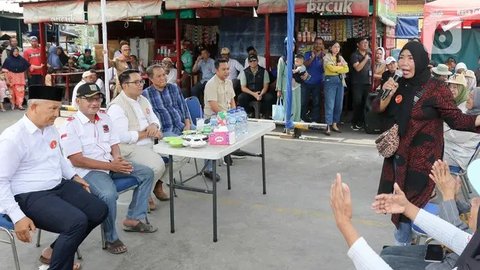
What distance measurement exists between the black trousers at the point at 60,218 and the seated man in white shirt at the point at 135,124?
1.08m

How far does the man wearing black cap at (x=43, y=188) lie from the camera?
3.06 m

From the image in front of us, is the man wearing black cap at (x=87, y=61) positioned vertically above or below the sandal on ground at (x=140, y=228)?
above

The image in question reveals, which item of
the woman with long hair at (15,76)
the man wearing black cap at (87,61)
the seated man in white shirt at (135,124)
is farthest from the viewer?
the man wearing black cap at (87,61)

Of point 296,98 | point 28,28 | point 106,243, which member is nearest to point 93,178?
point 106,243

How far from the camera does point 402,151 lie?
344 centimetres

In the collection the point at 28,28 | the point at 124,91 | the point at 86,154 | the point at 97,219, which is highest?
the point at 28,28

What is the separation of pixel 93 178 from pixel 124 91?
1.07 m

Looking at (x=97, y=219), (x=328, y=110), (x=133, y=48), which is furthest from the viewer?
(x=133, y=48)

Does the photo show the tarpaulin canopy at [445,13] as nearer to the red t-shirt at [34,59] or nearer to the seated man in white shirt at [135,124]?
the seated man in white shirt at [135,124]

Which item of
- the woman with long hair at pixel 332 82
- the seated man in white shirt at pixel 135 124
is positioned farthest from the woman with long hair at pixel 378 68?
the seated man in white shirt at pixel 135 124

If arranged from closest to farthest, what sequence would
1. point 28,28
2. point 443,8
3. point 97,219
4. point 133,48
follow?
point 97,219 < point 443,8 < point 133,48 < point 28,28

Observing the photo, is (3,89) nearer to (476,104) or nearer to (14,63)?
(14,63)

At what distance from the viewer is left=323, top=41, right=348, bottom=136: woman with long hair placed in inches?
348

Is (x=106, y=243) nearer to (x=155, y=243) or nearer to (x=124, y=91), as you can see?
(x=155, y=243)
